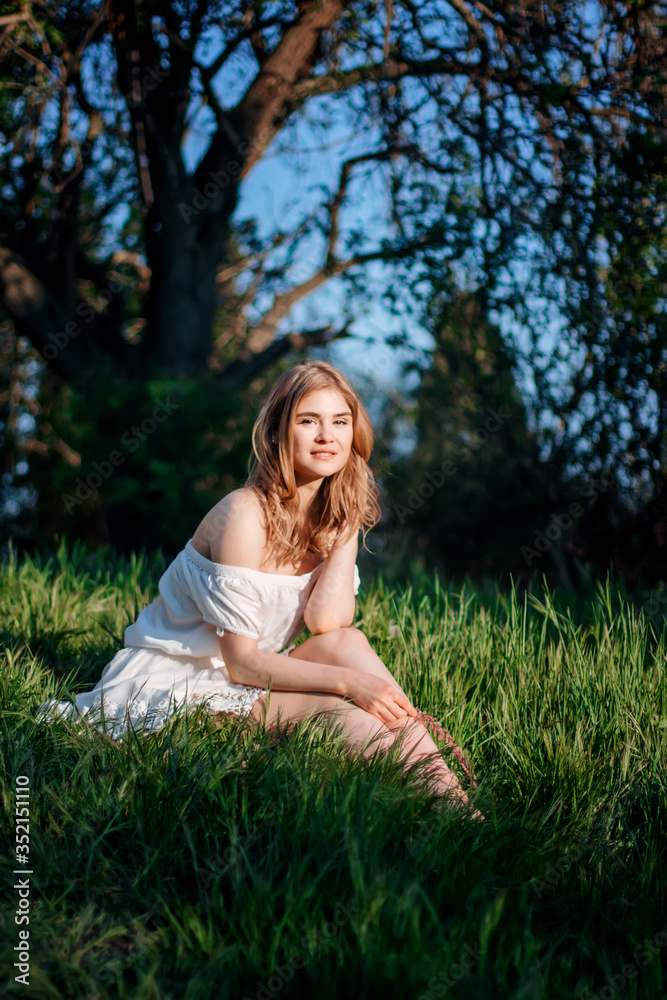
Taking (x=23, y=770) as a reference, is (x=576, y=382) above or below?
above

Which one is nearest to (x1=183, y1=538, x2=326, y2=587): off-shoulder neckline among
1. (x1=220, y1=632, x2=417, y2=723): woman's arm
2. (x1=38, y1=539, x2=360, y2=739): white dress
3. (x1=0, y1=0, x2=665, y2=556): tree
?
(x1=38, y1=539, x2=360, y2=739): white dress

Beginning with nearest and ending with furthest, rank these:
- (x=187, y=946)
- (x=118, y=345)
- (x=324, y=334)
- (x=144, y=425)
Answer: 1. (x=187, y=946)
2. (x=144, y=425)
3. (x=118, y=345)
4. (x=324, y=334)

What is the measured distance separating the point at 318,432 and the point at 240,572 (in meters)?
0.52

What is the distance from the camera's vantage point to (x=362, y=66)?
Result: 565 cm

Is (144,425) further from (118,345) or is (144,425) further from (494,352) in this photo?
(494,352)

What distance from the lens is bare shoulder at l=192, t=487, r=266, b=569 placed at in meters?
2.21

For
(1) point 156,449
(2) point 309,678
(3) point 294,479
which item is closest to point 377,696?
(2) point 309,678

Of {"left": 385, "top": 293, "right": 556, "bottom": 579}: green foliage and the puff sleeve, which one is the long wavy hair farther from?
{"left": 385, "top": 293, "right": 556, "bottom": 579}: green foliage

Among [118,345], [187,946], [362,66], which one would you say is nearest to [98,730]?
[187,946]

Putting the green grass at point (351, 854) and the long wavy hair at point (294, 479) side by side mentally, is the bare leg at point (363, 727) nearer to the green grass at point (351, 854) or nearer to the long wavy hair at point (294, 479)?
the green grass at point (351, 854)

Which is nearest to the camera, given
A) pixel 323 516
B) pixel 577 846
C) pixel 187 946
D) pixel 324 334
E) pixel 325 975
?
pixel 325 975

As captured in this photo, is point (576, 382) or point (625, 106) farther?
point (576, 382)

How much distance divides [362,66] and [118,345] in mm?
3412

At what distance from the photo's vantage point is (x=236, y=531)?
87.0 inches
